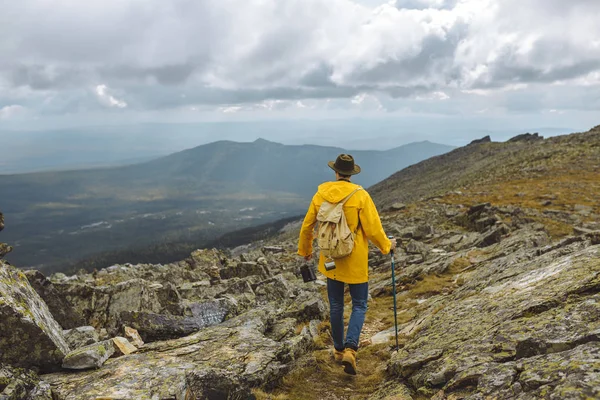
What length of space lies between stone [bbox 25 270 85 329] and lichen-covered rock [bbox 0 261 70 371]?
360 centimetres

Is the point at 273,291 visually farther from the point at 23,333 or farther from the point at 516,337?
the point at 516,337

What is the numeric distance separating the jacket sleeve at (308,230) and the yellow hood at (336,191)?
0.40 m

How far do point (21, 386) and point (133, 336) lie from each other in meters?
4.03

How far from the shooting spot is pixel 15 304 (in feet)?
25.2

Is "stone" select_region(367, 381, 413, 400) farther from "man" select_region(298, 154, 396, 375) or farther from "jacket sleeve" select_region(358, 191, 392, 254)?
"jacket sleeve" select_region(358, 191, 392, 254)

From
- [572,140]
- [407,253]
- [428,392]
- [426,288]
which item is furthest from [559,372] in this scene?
[572,140]

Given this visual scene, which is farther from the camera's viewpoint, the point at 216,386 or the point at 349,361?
the point at 349,361

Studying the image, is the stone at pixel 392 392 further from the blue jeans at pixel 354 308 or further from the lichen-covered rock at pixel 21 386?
the lichen-covered rock at pixel 21 386

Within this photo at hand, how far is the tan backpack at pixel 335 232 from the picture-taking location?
29.2 ft

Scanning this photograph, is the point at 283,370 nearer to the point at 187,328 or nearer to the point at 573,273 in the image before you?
the point at 187,328

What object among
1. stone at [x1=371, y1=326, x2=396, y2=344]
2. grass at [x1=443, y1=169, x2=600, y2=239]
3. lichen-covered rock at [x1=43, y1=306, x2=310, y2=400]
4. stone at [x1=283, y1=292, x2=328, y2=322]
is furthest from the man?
grass at [x1=443, y1=169, x2=600, y2=239]

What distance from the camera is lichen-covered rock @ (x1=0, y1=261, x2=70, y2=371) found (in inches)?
292

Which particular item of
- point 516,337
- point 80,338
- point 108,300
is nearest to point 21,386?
point 80,338

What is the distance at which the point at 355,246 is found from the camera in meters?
9.15
